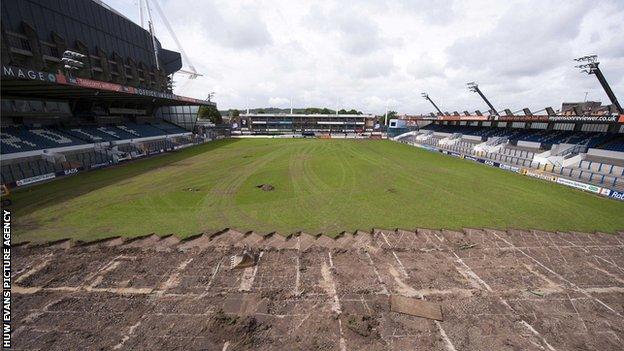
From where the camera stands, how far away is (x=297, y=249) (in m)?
13.8

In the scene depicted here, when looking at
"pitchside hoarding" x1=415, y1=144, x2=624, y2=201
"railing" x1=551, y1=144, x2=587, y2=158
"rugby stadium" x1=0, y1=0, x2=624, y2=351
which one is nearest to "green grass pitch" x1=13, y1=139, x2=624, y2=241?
"rugby stadium" x1=0, y1=0, x2=624, y2=351

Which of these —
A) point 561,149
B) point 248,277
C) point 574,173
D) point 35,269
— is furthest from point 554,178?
point 35,269

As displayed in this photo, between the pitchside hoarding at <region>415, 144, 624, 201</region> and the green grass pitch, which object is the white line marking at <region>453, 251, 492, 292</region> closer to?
the green grass pitch

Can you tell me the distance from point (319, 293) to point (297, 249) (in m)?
3.48

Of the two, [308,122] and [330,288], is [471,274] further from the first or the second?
[308,122]

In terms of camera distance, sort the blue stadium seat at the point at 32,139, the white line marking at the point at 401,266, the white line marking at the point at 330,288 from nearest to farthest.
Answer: the white line marking at the point at 330,288
the white line marking at the point at 401,266
the blue stadium seat at the point at 32,139

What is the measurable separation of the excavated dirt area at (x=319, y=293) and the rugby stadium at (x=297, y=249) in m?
0.07

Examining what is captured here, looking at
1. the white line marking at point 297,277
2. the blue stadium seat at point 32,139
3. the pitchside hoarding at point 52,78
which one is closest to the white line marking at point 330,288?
the white line marking at point 297,277

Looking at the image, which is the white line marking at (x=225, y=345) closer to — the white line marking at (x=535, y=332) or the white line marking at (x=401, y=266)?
the white line marking at (x=401, y=266)

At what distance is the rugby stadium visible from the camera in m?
8.88

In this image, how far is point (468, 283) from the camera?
11.4 metres

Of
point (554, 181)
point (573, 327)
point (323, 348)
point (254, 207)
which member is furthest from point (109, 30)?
point (554, 181)

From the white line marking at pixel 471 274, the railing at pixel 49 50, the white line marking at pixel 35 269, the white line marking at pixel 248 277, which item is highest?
the railing at pixel 49 50

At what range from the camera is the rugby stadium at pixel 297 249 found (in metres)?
8.88
